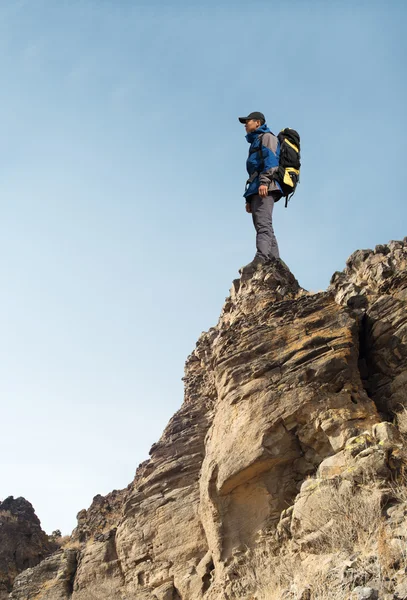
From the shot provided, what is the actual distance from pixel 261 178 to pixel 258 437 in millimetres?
6176

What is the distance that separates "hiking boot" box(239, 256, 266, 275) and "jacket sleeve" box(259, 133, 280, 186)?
2.02 meters

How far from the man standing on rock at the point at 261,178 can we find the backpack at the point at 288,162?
0.41 ft

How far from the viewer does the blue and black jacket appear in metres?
15.8

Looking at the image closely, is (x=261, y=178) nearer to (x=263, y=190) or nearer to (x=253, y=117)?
(x=263, y=190)

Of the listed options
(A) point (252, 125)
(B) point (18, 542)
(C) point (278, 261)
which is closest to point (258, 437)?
(C) point (278, 261)

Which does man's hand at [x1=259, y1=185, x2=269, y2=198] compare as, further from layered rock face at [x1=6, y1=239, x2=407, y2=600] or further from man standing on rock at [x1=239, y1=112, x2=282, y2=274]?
layered rock face at [x1=6, y1=239, x2=407, y2=600]

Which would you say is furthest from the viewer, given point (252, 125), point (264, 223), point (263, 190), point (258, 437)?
point (252, 125)

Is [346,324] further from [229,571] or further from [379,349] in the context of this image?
[229,571]

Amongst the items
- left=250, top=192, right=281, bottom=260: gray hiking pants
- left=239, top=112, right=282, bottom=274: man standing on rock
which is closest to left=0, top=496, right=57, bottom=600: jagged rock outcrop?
left=250, top=192, right=281, bottom=260: gray hiking pants

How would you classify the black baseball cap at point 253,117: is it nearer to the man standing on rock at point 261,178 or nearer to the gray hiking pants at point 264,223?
the man standing on rock at point 261,178

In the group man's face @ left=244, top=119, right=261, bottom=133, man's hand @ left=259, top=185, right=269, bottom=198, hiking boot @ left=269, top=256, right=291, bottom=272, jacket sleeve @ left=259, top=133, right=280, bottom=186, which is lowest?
hiking boot @ left=269, top=256, right=291, bottom=272

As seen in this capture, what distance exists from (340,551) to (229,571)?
298cm

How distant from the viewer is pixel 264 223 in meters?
16.1

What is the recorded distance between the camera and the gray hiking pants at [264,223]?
15984 millimetres
